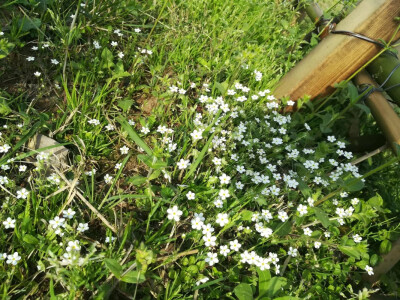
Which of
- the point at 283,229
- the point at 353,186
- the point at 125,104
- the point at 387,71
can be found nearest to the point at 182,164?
the point at 125,104

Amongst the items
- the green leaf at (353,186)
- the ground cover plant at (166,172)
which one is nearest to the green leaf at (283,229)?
the ground cover plant at (166,172)

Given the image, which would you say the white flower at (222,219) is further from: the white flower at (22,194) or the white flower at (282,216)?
the white flower at (22,194)

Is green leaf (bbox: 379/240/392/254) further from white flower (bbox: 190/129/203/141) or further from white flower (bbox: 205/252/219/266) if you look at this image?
white flower (bbox: 190/129/203/141)

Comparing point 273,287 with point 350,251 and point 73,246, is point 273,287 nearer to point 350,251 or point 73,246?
point 350,251

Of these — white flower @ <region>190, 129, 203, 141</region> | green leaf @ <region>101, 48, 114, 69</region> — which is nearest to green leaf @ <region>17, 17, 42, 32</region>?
green leaf @ <region>101, 48, 114, 69</region>

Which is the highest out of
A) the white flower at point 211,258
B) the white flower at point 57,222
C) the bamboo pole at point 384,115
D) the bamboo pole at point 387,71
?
the bamboo pole at point 387,71
